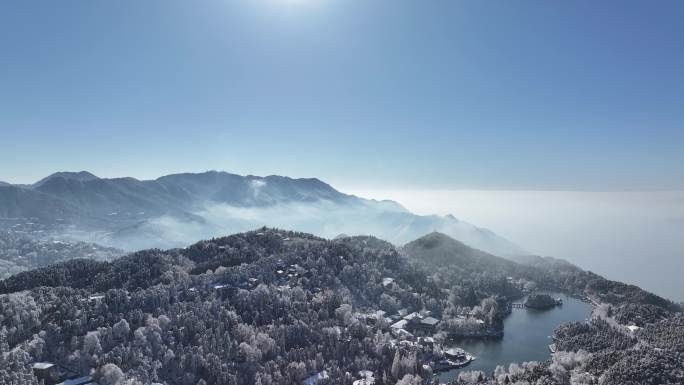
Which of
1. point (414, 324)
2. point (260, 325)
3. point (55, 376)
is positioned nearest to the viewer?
point (55, 376)

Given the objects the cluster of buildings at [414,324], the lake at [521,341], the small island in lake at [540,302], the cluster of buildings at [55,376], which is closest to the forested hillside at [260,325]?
the cluster of buildings at [414,324]

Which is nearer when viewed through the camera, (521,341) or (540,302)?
(521,341)

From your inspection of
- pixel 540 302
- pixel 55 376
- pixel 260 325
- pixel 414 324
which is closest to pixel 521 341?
pixel 414 324

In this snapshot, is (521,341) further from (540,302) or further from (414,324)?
(540,302)

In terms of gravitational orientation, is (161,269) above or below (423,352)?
above

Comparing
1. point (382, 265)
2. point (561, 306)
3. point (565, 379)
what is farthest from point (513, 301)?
point (565, 379)

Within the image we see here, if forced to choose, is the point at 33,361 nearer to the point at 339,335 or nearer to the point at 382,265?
the point at 339,335
